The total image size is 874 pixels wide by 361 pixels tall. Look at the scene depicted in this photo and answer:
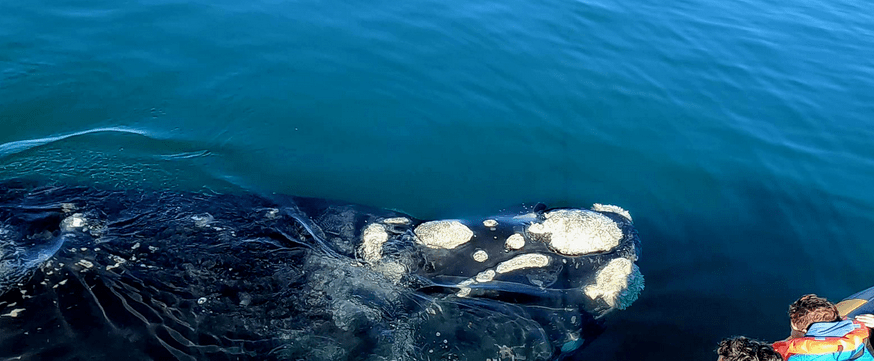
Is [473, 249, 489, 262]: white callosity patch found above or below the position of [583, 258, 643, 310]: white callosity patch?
above

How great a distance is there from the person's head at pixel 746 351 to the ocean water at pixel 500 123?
2.77m

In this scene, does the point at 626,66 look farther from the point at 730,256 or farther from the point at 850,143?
the point at 730,256

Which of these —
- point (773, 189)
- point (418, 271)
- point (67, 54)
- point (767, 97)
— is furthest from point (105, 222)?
point (767, 97)

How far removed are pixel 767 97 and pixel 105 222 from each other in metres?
14.4

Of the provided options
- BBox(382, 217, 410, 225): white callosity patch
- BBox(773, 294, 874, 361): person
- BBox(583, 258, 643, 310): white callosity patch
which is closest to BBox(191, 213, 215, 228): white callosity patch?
BBox(382, 217, 410, 225): white callosity patch

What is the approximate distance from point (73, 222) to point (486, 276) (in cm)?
574

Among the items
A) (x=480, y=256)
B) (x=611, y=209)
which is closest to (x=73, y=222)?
(x=480, y=256)

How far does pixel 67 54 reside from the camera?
1333cm

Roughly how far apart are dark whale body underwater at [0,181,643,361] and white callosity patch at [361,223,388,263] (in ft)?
0.08

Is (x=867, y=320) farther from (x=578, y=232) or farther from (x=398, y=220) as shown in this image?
(x=398, y=220)

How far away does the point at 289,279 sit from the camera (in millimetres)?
8188

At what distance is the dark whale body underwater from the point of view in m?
7.26

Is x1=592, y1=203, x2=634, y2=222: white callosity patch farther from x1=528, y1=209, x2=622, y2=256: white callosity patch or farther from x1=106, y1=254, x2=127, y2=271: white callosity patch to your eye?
x1=106, y1=254, x2=127, y2=271: white callosity patch

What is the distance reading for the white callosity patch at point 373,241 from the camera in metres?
8.86
